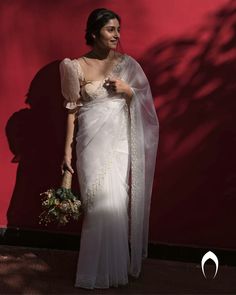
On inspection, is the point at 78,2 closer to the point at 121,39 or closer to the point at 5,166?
the point at 121,39

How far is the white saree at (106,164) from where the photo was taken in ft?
13.1

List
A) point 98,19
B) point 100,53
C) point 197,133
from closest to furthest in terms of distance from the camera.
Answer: point 98,19
point 100,53
point 197,133

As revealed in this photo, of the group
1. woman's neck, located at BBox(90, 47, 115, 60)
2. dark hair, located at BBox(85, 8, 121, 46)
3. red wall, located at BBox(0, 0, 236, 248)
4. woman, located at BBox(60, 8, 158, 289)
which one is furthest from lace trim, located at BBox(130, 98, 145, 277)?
dark hair, located at BBox(85, 8, 121, 46)

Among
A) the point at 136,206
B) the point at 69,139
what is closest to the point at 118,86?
the point at 69,139

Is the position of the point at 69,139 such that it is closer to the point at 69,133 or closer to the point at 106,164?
the point at 69,133

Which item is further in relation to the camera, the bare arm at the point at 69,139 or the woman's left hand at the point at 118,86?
the bare arm at the point at 69,139

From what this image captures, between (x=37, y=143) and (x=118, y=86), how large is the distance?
1101mm

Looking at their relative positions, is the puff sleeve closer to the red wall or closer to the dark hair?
the dark hair

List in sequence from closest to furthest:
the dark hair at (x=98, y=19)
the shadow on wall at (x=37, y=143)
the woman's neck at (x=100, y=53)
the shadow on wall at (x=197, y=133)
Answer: the dark hair at (x=98, y=19) → the woman's neck at (x=100, y=53) → the shadow on wall at (x=197, y=133) → the shadow on wall at (x=37, y=143)

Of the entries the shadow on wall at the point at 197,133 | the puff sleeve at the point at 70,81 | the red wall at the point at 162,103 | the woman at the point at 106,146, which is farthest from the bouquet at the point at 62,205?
the shadow on wall at the point at 197,133

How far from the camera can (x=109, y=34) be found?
3.94 metres

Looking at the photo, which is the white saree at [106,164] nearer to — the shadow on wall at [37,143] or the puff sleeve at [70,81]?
the puff sleeve at [70,81]

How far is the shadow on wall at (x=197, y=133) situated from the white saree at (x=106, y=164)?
0.48 metres

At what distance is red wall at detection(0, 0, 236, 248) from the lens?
4488mm
